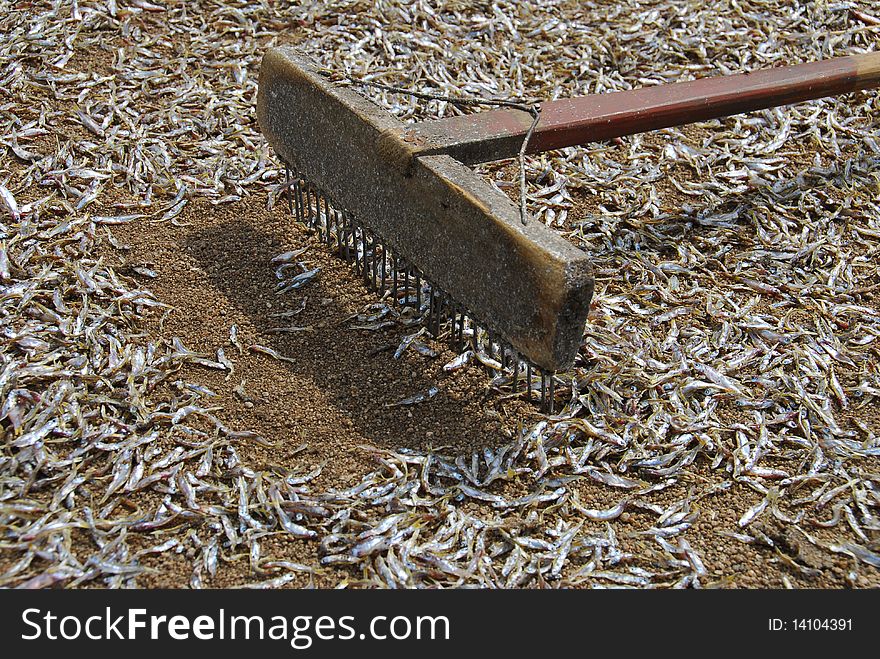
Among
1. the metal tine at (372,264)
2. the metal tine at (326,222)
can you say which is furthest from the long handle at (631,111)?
the metal tine at (326,222)

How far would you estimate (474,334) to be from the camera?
3348mm

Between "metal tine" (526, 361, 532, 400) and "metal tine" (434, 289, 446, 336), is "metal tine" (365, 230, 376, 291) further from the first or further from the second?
"metal tine" (526, 361, 532, 400)

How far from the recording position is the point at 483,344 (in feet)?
11.5

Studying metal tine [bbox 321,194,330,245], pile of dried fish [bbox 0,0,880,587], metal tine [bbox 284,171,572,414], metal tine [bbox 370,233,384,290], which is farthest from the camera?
metal tine [bbox 321,194,330,245]

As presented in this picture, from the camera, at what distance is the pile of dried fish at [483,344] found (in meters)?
2.83

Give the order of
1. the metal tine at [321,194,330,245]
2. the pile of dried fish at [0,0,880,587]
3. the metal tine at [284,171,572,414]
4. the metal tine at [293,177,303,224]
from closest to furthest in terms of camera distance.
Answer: the pile of dried fish at [0,0,880,587] < the metal tine at [284,171,572,414] < the metal tine at [321,194,330,245] < the metal tine at [293,177,303,224]

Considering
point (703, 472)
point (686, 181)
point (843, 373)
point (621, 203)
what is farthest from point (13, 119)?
point (843, 373)

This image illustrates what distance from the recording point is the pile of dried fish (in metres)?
2.83

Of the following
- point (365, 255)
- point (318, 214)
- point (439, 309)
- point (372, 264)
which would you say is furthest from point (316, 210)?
point (439, 309)

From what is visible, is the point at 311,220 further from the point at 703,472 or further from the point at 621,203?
the point at 703,472

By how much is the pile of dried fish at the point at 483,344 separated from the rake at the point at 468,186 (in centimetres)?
28

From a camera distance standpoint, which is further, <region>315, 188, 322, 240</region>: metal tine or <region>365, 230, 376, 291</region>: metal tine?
<region>315, 188, 322, 240</region>: metal tine

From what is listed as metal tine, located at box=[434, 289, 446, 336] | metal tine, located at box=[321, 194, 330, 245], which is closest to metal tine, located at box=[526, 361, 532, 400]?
metal tine, located at box=[434, 289, 446, 336]
